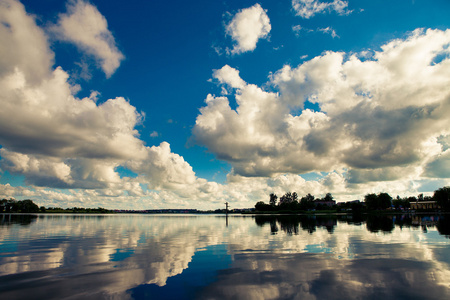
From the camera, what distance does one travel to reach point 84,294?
1188 centimetres

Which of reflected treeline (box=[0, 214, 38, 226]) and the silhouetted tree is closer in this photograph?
reflected treeline (box=[0, 214, 38, 226])

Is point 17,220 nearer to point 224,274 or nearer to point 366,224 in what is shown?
point 224,274

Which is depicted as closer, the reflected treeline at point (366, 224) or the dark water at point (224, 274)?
the dark water at point (224, 274)

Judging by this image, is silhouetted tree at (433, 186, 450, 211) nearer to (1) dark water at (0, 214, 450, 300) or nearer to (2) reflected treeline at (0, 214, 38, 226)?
(1) dark water at (0, 214, 450, 300)

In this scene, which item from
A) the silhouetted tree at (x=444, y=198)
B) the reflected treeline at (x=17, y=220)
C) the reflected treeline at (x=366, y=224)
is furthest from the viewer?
the silhouetted tree at (x=444, y=198)

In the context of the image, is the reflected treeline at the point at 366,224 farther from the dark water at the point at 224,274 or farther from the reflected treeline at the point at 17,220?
the reflected treeline at the point at 17,220

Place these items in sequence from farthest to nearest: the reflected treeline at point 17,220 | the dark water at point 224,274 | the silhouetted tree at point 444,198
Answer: the silhouetted tree at point 444,198, the reflected treeline at point 17,220, the dark water at point 224,274

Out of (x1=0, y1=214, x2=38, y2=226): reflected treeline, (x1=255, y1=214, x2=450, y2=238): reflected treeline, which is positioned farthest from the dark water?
(x1=0, y1=214, x2=38, y2=226): reflected treeline

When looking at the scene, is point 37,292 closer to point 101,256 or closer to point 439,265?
point 101,256

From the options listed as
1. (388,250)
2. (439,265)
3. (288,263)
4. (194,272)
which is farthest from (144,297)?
(388,250)

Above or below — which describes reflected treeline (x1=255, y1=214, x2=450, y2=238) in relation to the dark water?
below

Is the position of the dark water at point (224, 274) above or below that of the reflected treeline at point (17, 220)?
above

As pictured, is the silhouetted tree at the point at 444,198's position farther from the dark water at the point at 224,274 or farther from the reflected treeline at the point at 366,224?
the dark water at the point at 224,274

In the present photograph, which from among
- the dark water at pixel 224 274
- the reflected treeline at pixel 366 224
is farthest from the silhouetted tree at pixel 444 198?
the dark water at pixel 224 274
